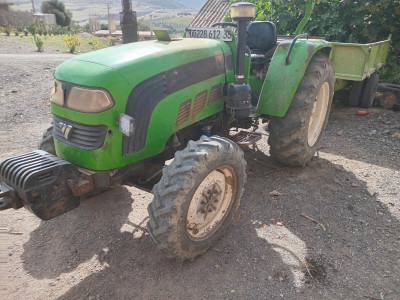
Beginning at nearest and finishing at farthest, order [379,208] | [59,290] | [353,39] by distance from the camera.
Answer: [59,290], [379,208], [353,39]

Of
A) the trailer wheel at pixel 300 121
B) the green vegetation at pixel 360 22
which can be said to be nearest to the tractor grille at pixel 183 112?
the trailer wheel at pixel 300 121

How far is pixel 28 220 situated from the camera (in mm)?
3475

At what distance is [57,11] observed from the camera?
40281mm

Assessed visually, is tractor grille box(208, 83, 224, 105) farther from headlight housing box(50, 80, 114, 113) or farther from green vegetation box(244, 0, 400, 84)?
green vegetation box(244, 0, 400, 84)

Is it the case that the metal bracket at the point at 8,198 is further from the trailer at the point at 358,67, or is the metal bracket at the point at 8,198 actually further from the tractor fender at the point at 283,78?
the trailer at the point at 358,67

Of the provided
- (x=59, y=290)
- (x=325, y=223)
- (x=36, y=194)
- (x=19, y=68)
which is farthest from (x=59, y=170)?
(x=19, y=68)

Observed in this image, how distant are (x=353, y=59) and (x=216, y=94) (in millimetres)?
3552

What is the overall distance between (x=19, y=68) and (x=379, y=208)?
9893mm

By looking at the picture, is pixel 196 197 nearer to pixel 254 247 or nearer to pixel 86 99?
pixel 254 247

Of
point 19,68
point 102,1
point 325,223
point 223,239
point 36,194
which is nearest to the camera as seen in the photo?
point 36,194

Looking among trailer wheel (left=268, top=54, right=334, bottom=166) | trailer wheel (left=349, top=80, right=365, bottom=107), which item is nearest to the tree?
trailer wheel (left=349, top=80, right=365, bottom=107)

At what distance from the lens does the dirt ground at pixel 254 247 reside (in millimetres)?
2609

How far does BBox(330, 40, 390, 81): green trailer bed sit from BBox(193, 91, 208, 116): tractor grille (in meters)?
3.48

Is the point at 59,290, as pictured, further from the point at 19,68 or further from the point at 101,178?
the point at 19,68
